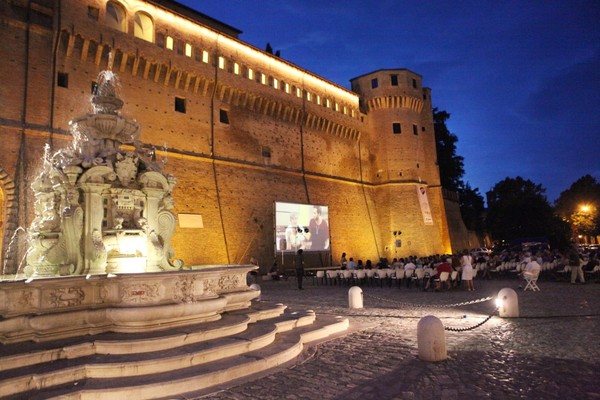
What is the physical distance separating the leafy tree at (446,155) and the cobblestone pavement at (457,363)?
3783 centimetres

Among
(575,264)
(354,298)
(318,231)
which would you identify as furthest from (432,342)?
(318,231)

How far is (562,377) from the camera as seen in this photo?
4.45 m

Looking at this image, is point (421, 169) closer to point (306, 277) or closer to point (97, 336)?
point (306, 277)

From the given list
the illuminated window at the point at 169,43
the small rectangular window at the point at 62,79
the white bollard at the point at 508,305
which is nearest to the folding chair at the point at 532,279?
the white bollard at the point at 508,305

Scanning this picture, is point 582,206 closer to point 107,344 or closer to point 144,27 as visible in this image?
point 144,27

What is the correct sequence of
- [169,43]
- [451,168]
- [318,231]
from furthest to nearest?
[451,168] < [318,231] < [169,43]

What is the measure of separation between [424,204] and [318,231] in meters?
11.7

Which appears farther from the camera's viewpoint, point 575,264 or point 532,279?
point 575,264

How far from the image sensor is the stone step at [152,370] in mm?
3898

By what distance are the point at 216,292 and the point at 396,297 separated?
7.59 meters

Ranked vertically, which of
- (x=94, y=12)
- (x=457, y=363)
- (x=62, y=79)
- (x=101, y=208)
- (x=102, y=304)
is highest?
(x=94, y=12)

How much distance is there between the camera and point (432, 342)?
5.25 meters

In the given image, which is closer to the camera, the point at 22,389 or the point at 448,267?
the point at 22,389

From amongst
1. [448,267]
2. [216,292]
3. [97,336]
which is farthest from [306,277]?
[97,336]
